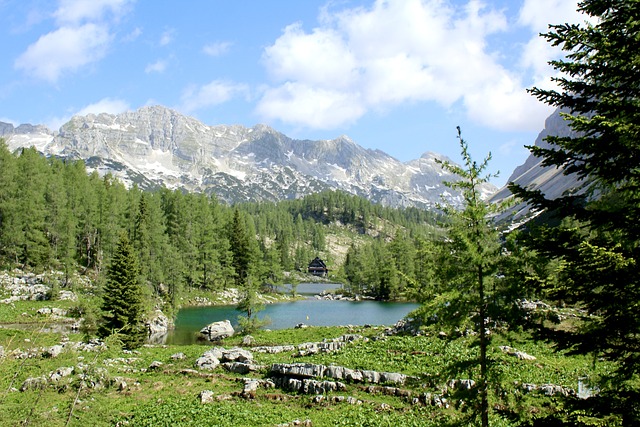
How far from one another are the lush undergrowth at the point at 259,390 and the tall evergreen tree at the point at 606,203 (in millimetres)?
2793

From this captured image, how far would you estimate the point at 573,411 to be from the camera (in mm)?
8891

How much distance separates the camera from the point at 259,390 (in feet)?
85.3

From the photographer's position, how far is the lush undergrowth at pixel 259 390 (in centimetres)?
1439

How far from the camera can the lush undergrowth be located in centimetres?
1439

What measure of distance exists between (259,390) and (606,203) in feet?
71.2

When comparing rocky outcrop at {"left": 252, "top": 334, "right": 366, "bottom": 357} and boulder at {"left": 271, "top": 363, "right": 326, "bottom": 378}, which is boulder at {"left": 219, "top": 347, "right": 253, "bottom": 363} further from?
boulder at {"left": 271, "top": 363, "right": 326, "bottom": 378}

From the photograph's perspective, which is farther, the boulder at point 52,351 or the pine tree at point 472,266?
the boulder at point 52,351

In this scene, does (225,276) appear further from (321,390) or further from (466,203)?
(466,203)

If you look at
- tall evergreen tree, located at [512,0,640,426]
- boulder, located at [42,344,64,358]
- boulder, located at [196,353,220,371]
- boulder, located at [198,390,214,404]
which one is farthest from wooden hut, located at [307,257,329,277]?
tall evergreen tree, located at [512,0,640,426]

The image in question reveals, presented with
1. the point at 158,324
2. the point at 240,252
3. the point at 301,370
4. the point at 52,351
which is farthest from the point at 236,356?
the point at 240,252

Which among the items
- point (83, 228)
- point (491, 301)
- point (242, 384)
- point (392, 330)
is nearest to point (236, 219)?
point (83, 228)

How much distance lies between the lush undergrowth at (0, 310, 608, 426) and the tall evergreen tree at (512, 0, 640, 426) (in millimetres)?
2793

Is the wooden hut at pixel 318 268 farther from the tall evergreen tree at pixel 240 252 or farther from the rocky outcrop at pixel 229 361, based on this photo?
the rocky outcrop at pixel 229 361

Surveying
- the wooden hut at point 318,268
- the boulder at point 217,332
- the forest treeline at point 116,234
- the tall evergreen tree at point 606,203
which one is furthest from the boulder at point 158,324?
the wooden hut at point 318,268
